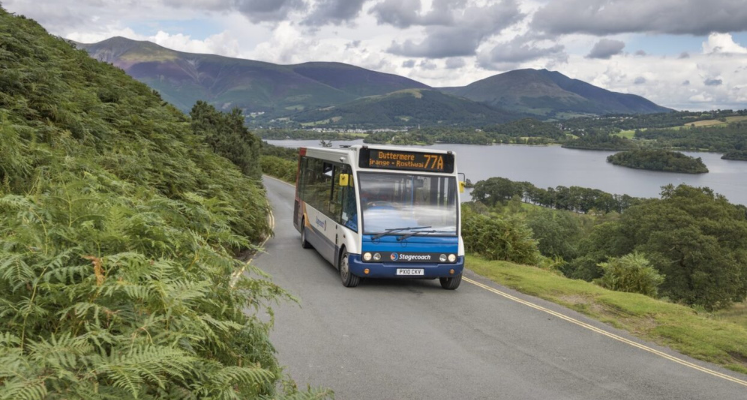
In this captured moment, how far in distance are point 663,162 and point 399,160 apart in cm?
17182

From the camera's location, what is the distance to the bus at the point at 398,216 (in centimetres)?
1133

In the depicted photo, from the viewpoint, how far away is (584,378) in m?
7.15

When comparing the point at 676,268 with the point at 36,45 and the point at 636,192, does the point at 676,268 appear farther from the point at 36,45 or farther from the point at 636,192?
the point at 636,192

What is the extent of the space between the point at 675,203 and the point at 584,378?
45246mm

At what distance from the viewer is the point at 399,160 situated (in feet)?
39.5

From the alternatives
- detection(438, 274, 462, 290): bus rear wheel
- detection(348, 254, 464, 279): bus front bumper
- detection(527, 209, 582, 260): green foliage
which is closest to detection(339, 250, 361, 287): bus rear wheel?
detection(348, 254, 464, 279): bus front bumper

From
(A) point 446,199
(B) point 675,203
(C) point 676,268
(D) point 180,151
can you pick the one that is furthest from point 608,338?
(B) point 675,203

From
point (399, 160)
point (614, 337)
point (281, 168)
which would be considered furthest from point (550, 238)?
point (614, 337)

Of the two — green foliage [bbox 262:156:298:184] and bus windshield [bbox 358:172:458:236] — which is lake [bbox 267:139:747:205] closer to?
green foliage [bbox 262:156:298:184]

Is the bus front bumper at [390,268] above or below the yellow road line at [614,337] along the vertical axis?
above

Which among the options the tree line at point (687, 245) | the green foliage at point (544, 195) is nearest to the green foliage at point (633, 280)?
the tree line at point (687, 245)

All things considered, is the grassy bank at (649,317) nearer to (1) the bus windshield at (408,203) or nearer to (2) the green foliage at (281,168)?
(1) the bus windshield at (408,203)

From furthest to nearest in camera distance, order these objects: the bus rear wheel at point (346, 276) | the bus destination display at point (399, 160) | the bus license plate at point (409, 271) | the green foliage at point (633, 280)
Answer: the green foliage at point (633, 280) < the bus destination display at point (399, 160) < the bus rear wheel at point (346, 276) < the bus license plate at point (409, 271)

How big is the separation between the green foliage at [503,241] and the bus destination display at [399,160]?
Answer: 5385 mm
